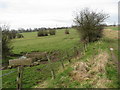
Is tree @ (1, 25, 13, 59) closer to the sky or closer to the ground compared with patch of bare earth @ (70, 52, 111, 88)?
closer to the sky

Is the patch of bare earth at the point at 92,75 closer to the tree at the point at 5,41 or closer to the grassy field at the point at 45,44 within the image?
the tree at the point at 5,41

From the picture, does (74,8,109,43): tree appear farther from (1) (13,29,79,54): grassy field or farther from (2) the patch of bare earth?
(2) the patch of bare earth

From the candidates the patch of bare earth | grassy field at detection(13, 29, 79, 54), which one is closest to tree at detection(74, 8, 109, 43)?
grassy field at detection(13, 29, 79, 54)

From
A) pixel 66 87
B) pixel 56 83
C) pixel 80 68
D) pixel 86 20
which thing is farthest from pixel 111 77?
pixel 86 20

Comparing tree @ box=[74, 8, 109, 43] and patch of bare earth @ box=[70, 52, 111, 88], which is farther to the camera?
tree @ box=[74, 8, 109, 43]

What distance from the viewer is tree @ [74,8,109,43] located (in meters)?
32.1

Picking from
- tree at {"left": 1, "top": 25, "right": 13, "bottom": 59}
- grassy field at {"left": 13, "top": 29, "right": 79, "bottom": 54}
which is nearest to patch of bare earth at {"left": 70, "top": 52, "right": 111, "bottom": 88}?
tree at {"left": 1, "top": 25, "right": 13, "bottom": 59}

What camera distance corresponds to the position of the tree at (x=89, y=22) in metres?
32.1

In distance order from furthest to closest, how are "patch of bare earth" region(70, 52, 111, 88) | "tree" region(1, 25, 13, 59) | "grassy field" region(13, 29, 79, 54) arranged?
"grassy field" region(13, 29, 79, 54)
"tree" region(1, 25, 13, 59)
"patch of bare earth" region(70, 52, 111, 88)

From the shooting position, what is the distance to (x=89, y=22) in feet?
104

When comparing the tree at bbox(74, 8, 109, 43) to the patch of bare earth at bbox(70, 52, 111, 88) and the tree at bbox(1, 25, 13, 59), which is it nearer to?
the tree at bbox(1, 25, 13, 59)

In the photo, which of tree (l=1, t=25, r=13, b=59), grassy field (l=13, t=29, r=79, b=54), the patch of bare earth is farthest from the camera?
grassy field (l=13, t=29, r=79, b=54)

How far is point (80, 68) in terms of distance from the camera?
9.95 meters

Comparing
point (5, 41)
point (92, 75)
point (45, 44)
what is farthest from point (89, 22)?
point (92, 75)
